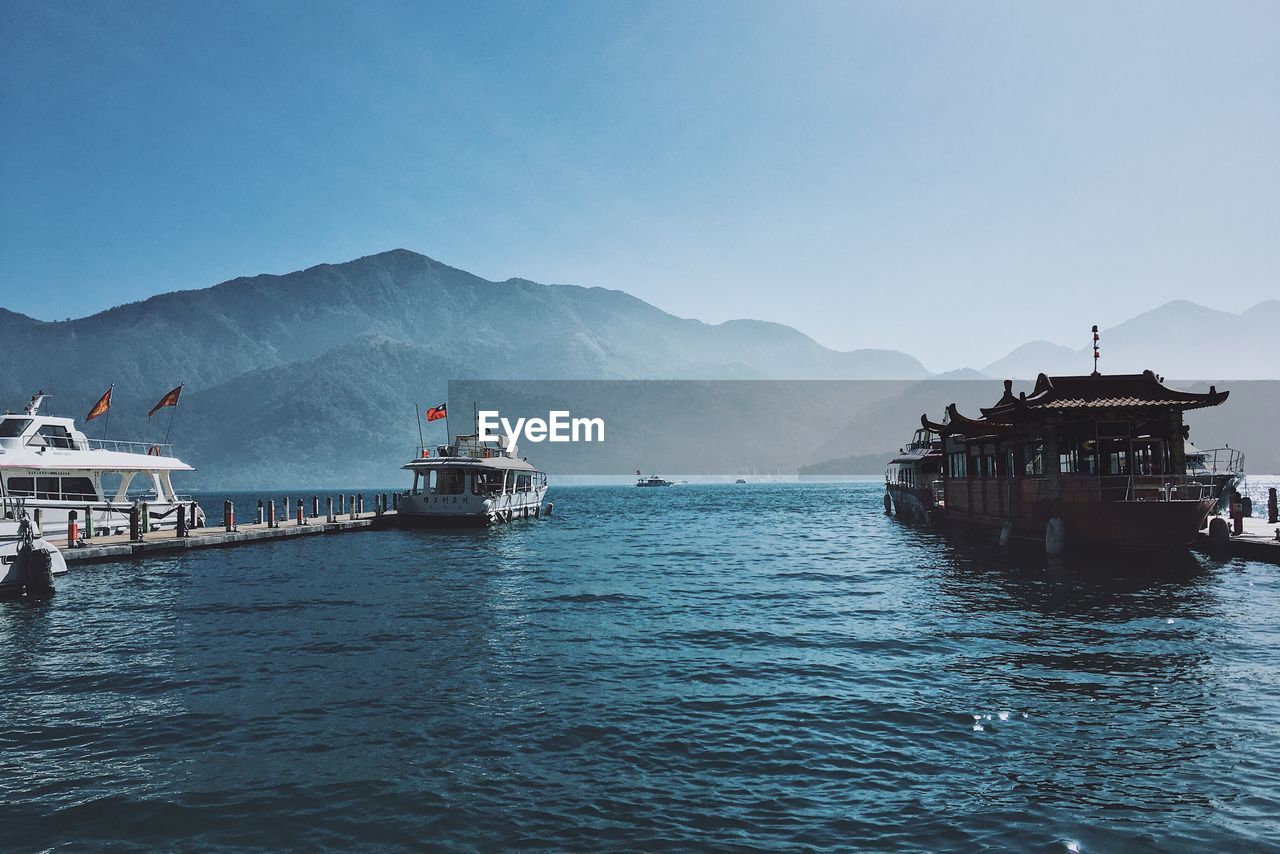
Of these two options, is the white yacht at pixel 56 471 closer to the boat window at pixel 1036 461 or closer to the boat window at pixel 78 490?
the boat window at pixel 78 490

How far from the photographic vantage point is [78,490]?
37969mm

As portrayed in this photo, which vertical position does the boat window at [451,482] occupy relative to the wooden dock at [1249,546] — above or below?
above

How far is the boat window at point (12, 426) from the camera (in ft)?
119

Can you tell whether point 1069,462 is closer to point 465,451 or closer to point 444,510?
point 444,510

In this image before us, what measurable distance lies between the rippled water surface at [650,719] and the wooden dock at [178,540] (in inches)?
366

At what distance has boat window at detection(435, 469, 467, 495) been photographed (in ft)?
176

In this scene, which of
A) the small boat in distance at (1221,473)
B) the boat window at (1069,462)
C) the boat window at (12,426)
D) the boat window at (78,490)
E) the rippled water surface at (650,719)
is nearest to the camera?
the rippled water surface at (650,719)

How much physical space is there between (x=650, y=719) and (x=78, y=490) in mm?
40019

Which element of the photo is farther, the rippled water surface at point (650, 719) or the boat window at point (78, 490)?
the boat window at point (78, 490)

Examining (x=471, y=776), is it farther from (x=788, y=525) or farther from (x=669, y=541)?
(x=788, y=525)

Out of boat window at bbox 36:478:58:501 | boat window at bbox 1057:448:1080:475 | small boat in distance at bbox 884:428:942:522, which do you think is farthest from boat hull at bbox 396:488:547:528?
boat window at bbox 1057:448:1080:475

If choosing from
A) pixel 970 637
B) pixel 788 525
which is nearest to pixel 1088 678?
pixel 970 637

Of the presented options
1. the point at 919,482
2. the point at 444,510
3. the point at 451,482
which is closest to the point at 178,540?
the point at 444,510

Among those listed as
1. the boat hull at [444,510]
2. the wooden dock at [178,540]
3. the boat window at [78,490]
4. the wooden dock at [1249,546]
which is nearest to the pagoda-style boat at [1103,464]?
the wooden dock at [1249,546]
